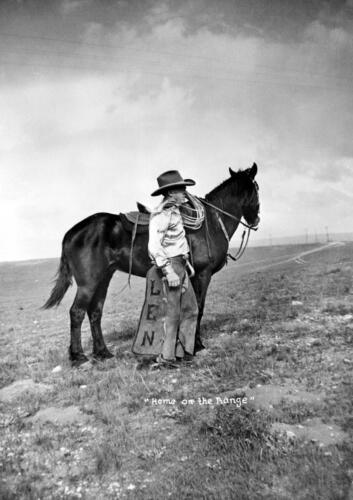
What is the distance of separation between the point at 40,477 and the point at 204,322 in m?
5.49

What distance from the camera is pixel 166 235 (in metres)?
5.66

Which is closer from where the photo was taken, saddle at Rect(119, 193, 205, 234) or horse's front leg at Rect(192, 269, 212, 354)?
saddle at Rect(119, 193, 205, 234)

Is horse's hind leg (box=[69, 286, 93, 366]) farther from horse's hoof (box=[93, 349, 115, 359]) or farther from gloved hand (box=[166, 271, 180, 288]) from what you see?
gloved hand (box=[166, 271, 180, 288])

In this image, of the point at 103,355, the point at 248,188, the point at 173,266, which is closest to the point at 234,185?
the point at 248,188

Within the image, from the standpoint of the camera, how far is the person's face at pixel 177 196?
19.0 feet

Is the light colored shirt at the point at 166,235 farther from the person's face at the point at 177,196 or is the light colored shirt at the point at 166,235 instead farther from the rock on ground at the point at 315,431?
the rock on ground at the point at 315,431

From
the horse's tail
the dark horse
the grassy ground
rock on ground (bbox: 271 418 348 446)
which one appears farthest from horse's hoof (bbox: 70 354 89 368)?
rock on ground (bbox: 271 418 348 446)

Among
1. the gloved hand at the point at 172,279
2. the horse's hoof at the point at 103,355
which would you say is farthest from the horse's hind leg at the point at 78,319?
the gloved hand at the point at 172,279

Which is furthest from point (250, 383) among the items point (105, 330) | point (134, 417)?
point (105, 330)

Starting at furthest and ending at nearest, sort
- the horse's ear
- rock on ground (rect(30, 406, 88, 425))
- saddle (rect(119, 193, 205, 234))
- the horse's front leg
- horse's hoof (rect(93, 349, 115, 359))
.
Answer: the horse's ear, horse's hoof (rect(93, 349, 115, 359)), the horse's front leg, saddle (rect(119, 193, 205, 234)), rock on ground (rect(30, 406, 88, 425))

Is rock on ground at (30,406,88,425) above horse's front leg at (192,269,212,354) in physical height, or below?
below

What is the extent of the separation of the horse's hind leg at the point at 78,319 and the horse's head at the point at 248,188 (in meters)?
3.49

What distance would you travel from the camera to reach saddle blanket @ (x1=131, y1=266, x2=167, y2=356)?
5652mm

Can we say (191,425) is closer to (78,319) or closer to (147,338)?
(147,338)
